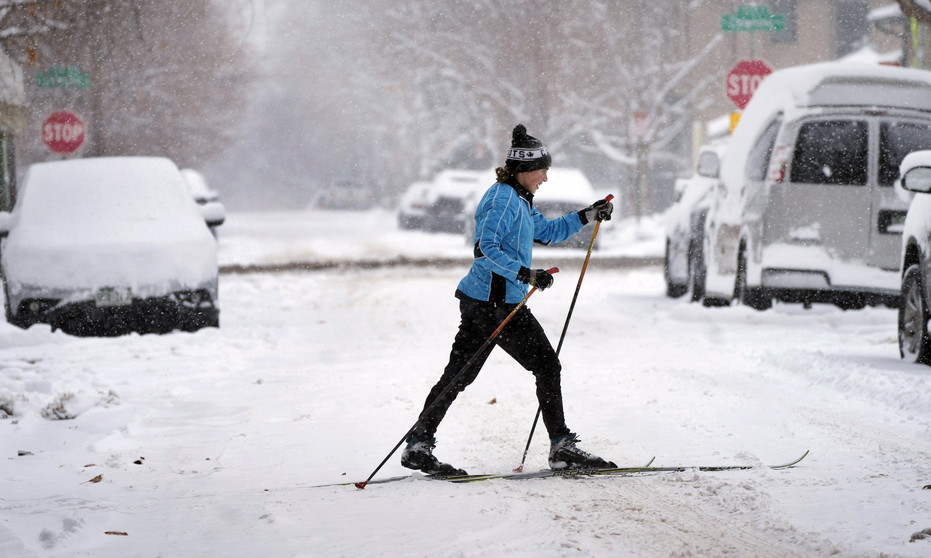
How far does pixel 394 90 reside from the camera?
167 feet

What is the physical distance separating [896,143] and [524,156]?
6547 mm

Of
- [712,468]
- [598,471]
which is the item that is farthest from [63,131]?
[712,468]

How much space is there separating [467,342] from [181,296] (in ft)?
19.3

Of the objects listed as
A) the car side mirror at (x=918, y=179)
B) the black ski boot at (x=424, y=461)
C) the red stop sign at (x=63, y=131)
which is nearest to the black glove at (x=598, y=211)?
the black ski boot at (x=424, y=461)

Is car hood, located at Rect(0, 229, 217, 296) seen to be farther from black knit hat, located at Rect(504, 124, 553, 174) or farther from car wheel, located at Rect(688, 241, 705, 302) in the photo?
black knit hat, located at Rect(504, 124, 553, 174)

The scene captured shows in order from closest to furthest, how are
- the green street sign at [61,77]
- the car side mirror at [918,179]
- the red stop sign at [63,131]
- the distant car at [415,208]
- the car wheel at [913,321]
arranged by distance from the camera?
the car side mirror at [918,179], the car wheel at [913,321], the green street sign at [61,77], the red stop sign at [63,131], the distant car at [415,208]

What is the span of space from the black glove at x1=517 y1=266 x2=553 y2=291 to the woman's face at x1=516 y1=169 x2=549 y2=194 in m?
0.45

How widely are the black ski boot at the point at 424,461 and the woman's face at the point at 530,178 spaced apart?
1300 millimetres

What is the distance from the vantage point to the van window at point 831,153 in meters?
11.0

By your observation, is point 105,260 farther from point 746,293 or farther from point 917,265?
point 917,265

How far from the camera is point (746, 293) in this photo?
11.6 meters

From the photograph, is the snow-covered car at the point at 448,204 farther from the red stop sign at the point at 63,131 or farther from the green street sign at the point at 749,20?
the green street sign at the point at 749,20

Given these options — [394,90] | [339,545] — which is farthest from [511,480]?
[394,90]

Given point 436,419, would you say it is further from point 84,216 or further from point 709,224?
point 709,224
